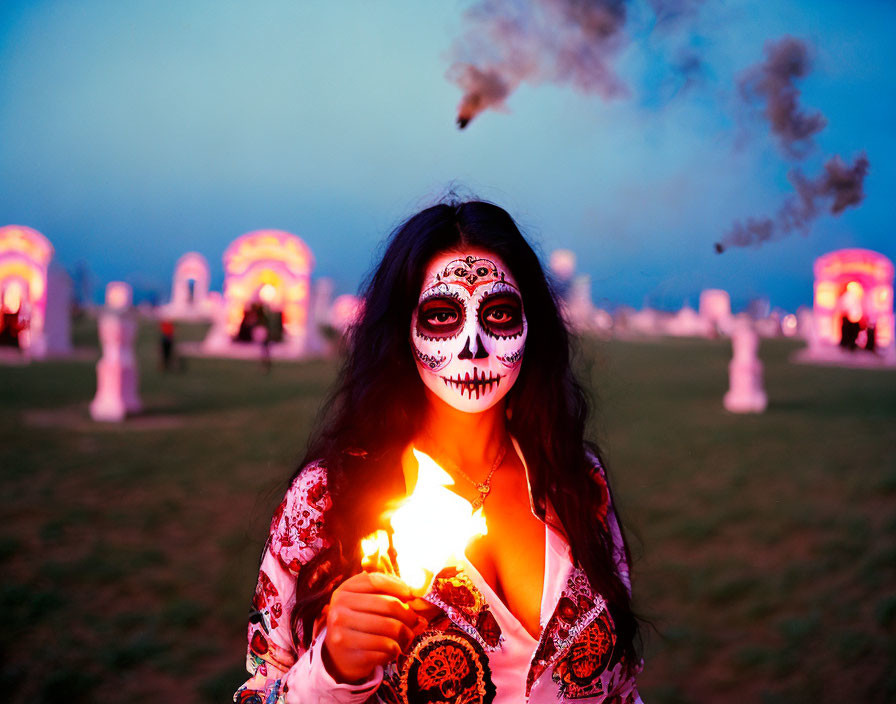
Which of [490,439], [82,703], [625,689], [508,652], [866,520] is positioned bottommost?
[82,703]

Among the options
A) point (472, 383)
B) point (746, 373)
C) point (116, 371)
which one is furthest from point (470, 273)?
point (746, 373)

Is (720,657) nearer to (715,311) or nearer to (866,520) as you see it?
(866,520)

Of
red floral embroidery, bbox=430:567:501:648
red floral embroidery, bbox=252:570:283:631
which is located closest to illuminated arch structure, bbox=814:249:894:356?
red floral embroidery, bbox=430:567:501:648

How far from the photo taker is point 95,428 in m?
10.8

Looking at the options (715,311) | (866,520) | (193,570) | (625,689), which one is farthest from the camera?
(715,311)

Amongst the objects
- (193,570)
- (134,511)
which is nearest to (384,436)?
(193,570)

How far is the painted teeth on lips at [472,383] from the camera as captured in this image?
1911 millimetres

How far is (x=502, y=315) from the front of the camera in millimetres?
2000

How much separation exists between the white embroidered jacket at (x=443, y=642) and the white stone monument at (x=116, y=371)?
11.0m

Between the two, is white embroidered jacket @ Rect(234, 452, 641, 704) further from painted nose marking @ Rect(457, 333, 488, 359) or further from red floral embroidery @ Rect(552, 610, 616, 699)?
painted nose marking @ Rect(457, 333, 488, 359)

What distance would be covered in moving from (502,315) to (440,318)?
0.18m

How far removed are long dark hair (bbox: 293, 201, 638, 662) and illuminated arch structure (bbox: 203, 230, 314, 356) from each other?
73.5ft

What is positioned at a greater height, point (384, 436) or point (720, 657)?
point (384, 436)

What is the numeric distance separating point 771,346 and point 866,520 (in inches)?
1054
